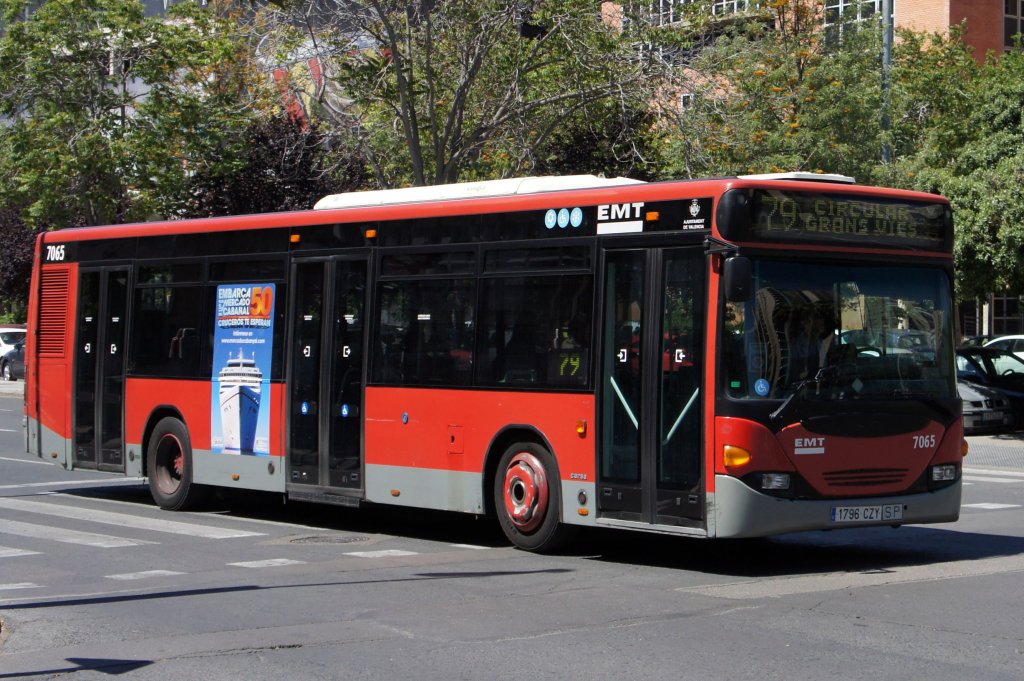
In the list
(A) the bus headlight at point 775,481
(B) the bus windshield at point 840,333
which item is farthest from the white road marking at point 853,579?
(B) the bus windshield at point 840,333

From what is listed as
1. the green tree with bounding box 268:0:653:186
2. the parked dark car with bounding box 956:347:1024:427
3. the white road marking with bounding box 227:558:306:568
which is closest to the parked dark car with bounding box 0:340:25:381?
the green tree with bounding box 268:0:653:186

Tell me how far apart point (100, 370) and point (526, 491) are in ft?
22.1

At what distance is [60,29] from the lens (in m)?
32.9

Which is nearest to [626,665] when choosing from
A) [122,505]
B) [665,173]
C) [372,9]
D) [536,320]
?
[536,320]

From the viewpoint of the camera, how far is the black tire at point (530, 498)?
1207cm

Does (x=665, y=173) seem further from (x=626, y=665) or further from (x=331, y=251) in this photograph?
(x=626, y=665)

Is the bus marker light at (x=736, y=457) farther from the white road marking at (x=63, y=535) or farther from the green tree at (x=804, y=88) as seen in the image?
the green tree at (x=804, y=88)

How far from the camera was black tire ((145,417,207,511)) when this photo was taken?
52.0 feet

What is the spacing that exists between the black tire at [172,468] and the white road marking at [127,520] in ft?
2.18

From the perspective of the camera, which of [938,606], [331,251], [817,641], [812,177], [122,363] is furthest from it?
[122,363]

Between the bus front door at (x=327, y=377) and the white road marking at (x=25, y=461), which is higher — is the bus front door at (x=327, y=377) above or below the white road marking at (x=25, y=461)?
above

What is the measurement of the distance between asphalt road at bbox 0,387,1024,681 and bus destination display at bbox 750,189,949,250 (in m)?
2.54

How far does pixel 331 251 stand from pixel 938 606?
703 centimetres

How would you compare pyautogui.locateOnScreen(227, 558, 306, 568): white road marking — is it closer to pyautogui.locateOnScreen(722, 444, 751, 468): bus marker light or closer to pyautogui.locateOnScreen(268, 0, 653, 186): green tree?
→ pyautogui.locateOnScreen(722, 444, 751, 468): bus marker light
